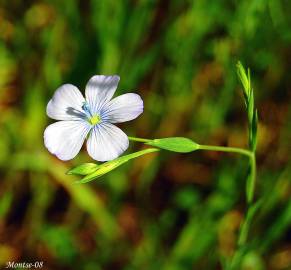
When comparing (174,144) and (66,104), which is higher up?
(66,104)

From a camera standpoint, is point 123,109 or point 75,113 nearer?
point 123,109

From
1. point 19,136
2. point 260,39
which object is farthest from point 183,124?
point 19,136

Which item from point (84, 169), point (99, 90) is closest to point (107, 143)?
point (84, 169)

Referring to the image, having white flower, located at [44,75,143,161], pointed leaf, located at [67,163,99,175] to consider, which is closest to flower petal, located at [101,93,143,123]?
white flower, located at [44,75,143,161]

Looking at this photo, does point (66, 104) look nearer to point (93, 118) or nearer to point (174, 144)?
point (93, 118)

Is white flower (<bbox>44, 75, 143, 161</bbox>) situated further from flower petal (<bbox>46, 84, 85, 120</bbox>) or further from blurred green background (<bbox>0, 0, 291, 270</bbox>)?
blurred green background (<bbox>0, 0, 291, 270</bbox>)

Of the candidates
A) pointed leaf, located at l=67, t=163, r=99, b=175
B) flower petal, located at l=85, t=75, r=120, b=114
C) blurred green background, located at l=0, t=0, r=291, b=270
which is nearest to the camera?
pointed leaf, located at l=67, t=163, r=99, b=175

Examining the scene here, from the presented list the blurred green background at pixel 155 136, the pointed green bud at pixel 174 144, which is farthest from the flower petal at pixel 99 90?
the blurred green background at pixel 155 136
